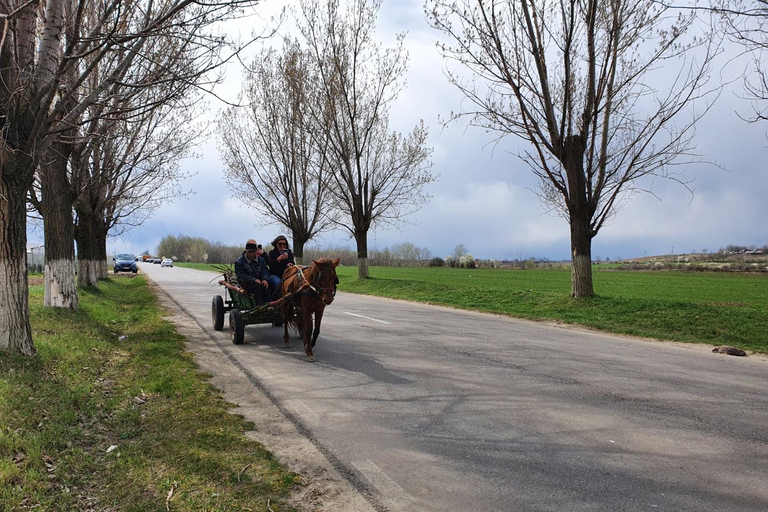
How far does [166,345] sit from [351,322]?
4920mm

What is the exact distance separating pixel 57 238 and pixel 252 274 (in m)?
6.44

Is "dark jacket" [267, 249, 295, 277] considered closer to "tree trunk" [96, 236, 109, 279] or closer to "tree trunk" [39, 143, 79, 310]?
"tree trunk" [39, 143, 79, 310]

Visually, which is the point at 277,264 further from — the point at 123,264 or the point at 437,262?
the point at 437,262

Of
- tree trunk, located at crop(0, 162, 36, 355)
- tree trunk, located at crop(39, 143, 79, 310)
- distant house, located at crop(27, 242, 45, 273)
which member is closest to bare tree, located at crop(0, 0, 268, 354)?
tree trunk, located at crop(0, 162, 36, 355)

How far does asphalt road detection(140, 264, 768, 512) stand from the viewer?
157 inches

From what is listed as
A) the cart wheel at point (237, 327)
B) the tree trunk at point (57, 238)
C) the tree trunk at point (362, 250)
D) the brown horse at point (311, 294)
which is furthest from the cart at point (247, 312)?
the tree trunk at point (362, 250)

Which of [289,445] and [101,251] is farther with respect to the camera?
[101,251]

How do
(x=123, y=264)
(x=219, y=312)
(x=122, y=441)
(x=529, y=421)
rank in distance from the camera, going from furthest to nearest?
(x=123, y=264)
(x=219, y=312)
(x=529, y=421)
(x=122, y=441)

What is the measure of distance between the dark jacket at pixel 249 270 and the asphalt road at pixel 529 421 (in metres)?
1.45

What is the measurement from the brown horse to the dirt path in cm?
136

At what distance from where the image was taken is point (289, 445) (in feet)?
16.6

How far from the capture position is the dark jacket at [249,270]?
11.1 m

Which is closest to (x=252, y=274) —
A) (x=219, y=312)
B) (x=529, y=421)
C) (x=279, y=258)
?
(x=279, y=258)

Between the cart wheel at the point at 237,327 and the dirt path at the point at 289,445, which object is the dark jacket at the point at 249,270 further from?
the dirt path at the point at 289,445
